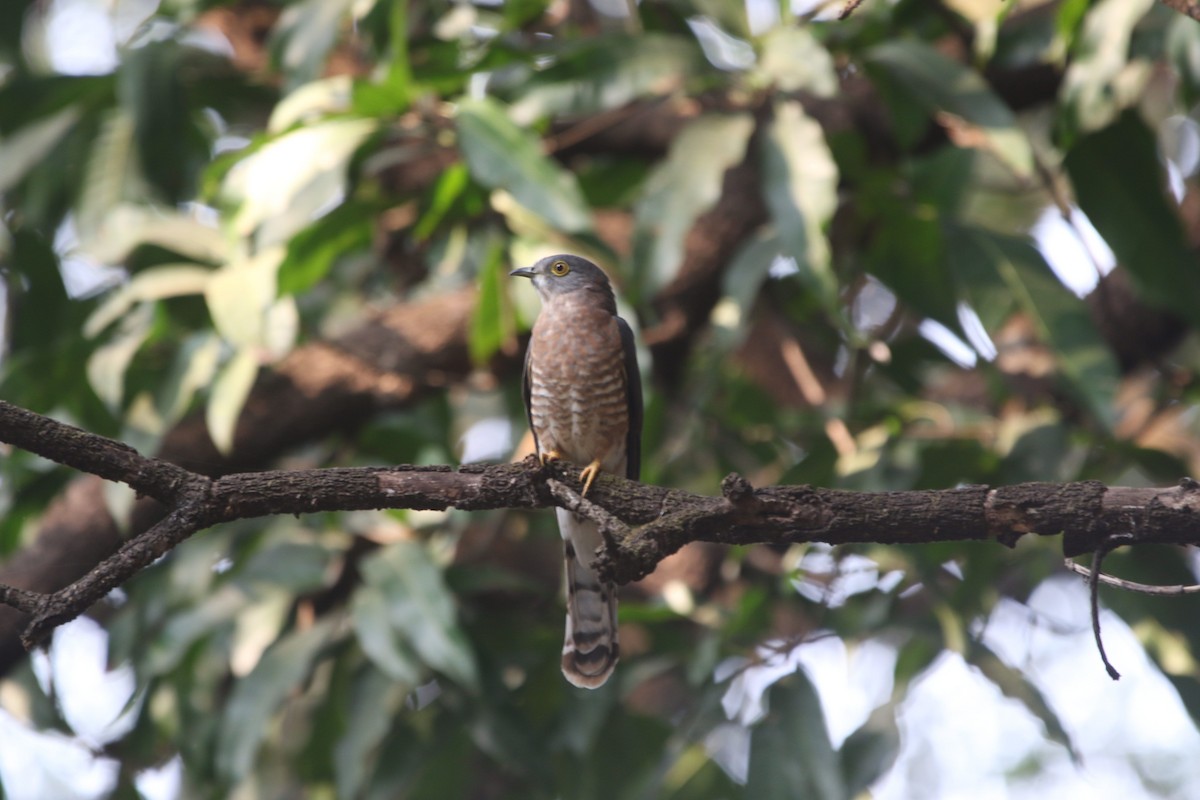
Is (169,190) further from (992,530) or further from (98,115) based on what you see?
(992,530)

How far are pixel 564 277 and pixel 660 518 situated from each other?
2407 mm

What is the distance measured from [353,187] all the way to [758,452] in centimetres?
213

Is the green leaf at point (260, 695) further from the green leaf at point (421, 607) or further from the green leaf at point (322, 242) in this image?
the green leaf at point (322, 242)

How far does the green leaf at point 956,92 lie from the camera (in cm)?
441

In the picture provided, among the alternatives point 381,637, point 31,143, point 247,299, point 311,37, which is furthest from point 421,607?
point 31,143

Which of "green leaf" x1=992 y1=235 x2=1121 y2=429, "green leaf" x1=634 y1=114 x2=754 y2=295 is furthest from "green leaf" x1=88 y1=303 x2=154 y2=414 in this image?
"green leaf" x1=992 y1=235 x2=1121 y2=429

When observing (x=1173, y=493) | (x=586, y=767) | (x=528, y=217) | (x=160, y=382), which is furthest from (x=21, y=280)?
(x=1173, y=493)

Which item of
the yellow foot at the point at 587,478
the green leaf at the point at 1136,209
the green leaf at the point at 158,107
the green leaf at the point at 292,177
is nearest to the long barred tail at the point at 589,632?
the yellow foot at the point at 587,478

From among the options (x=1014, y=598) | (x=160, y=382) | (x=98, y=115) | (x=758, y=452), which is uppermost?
(x=98, y=115)

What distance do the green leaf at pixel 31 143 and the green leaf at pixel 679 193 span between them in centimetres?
287

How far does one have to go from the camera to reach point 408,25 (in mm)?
6352

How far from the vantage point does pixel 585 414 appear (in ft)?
14.4

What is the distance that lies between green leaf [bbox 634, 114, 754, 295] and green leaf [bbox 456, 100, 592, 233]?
27 cm

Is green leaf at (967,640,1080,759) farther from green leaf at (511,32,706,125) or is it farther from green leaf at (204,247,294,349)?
green leaf at (204,247,294,349)
